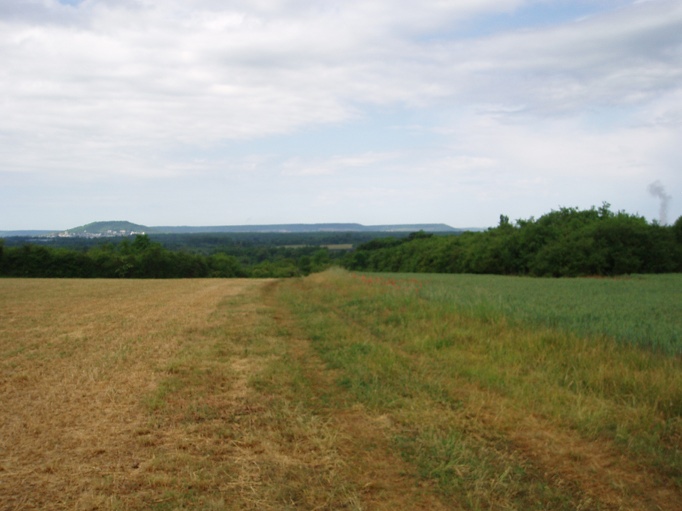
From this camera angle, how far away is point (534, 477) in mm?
4625

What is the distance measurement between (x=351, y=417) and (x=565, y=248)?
151 ft

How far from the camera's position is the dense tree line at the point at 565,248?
45.3 metres

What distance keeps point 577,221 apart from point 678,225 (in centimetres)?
1362

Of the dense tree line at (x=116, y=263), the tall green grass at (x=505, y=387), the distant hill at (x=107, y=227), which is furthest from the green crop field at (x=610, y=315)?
the distant hill at (x=107, y=227)

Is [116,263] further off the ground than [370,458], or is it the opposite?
[370,458]

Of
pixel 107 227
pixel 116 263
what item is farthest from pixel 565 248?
pixel 107 227

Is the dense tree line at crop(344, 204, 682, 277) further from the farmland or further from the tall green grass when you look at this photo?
the farmland

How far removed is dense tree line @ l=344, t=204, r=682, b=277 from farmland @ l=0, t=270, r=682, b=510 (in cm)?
3717

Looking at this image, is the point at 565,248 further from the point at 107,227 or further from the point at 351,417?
the point at 107,227

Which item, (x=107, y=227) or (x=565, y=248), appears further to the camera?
(x=107, y=227)

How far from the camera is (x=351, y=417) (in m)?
6.23

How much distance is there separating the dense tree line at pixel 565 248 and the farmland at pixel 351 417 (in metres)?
37.2

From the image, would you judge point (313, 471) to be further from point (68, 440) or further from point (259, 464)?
point (68, 440)

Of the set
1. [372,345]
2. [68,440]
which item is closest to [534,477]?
[68,440]
